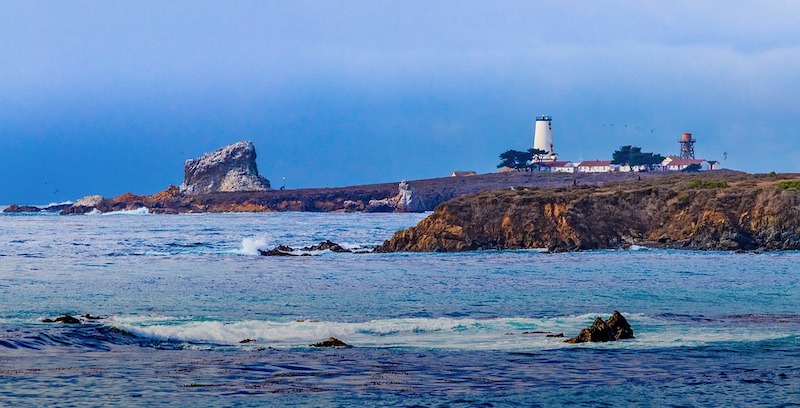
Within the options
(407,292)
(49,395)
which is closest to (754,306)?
(407,292)

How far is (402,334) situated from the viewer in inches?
868

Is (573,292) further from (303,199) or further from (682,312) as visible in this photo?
(303,199)

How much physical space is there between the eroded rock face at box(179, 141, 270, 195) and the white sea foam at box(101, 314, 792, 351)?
548ft

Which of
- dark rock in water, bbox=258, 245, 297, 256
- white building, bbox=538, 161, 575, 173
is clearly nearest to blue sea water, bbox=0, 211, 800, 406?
dark rock in water, bbox=258, 245, 297, 256

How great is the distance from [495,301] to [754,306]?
271 inches

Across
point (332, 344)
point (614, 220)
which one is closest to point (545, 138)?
point (614, 220)

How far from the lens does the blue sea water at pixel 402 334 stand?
1462cm

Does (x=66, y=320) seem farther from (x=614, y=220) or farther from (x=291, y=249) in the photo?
(x=614, y=220)

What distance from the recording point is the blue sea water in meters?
A: 14.6

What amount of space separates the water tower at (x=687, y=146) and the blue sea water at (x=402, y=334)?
143 metres

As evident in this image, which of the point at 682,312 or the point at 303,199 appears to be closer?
the point at 682,312

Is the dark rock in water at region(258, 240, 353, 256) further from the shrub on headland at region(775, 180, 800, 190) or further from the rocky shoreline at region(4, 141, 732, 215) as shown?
the rocky shoreline at region(4, 141, 732, 215)

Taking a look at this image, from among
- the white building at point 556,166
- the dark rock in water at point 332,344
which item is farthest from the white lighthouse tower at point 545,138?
the dark rock in water at point 332,344

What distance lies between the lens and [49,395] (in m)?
14.0
